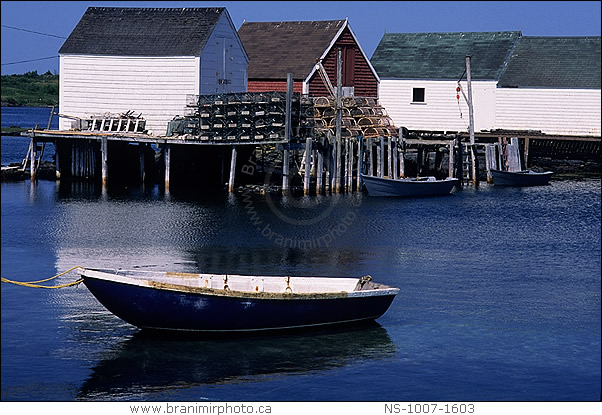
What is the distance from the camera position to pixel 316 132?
4172cm

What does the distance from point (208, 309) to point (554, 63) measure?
41589mm

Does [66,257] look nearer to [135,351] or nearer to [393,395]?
[135,351]

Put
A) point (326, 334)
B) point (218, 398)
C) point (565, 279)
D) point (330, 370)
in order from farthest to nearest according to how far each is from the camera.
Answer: point (565, 279) → point (326, 334) → point (330, 370) → point (218, 398)

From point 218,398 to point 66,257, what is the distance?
1167 centimetres

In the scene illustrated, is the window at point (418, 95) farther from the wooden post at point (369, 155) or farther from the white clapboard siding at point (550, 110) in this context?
the wooden post at point (369, 155)

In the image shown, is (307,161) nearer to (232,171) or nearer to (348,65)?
(232,171)

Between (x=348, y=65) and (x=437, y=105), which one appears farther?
(x=437, y=105)

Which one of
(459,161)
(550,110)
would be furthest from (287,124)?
(550,110)

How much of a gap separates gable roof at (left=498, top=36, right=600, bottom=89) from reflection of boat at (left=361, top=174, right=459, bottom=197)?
13327mm

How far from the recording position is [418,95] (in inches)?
2191

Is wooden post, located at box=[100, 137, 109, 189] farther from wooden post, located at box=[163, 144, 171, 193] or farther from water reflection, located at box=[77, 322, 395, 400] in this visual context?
water reflection, located at box=[77, 322, 395, 400]

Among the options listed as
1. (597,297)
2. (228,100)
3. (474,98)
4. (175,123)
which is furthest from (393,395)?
(474,98)

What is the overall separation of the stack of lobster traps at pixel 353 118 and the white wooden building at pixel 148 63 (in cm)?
476

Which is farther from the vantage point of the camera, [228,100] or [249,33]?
[249,33]
